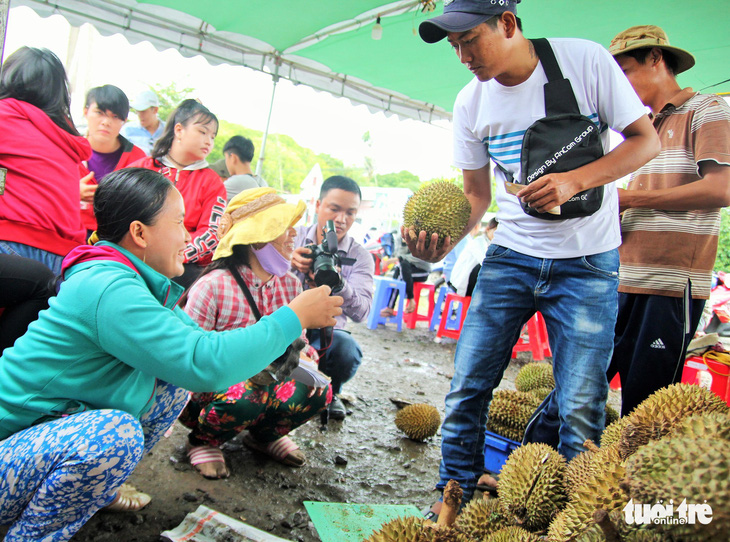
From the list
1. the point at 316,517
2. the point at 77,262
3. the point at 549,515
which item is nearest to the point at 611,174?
the point at 549,515

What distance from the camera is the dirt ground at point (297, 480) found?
Result: 2.02 metres

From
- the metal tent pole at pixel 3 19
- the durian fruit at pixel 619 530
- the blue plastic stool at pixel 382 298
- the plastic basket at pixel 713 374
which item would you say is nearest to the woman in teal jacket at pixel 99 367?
the metal tent pole at pixel 3 19

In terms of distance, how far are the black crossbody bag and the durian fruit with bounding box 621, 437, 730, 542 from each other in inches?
43.0

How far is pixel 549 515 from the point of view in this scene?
4.35ft

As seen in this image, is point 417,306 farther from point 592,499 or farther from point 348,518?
point 592,499

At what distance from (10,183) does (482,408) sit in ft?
7.58

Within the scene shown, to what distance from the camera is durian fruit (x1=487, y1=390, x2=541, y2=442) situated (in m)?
2.65

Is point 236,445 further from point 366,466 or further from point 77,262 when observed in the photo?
point 77,262

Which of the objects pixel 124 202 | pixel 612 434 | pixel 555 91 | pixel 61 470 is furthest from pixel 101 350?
pixel 555 91

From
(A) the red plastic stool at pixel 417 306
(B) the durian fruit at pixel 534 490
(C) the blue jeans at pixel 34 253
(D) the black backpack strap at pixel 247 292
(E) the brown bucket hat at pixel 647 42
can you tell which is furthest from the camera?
(A) the red plastic stool at pixel 417 306

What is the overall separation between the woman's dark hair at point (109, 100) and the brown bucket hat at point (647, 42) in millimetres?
3014

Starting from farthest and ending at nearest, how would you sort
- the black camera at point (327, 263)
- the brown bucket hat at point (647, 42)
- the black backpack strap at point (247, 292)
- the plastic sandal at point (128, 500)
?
the black camera at point (327, 263)
the black backpack strap at point (247, 292)
the brown bucket hat at point (647, 42)
the plastic sandal at point (128, 500)

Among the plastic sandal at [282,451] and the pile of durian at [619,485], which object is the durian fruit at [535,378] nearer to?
the plastic sandal at [282,451]

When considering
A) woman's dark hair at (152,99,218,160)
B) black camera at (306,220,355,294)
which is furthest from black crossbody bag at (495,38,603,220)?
woman's dark hair at (152,99,218,160)
